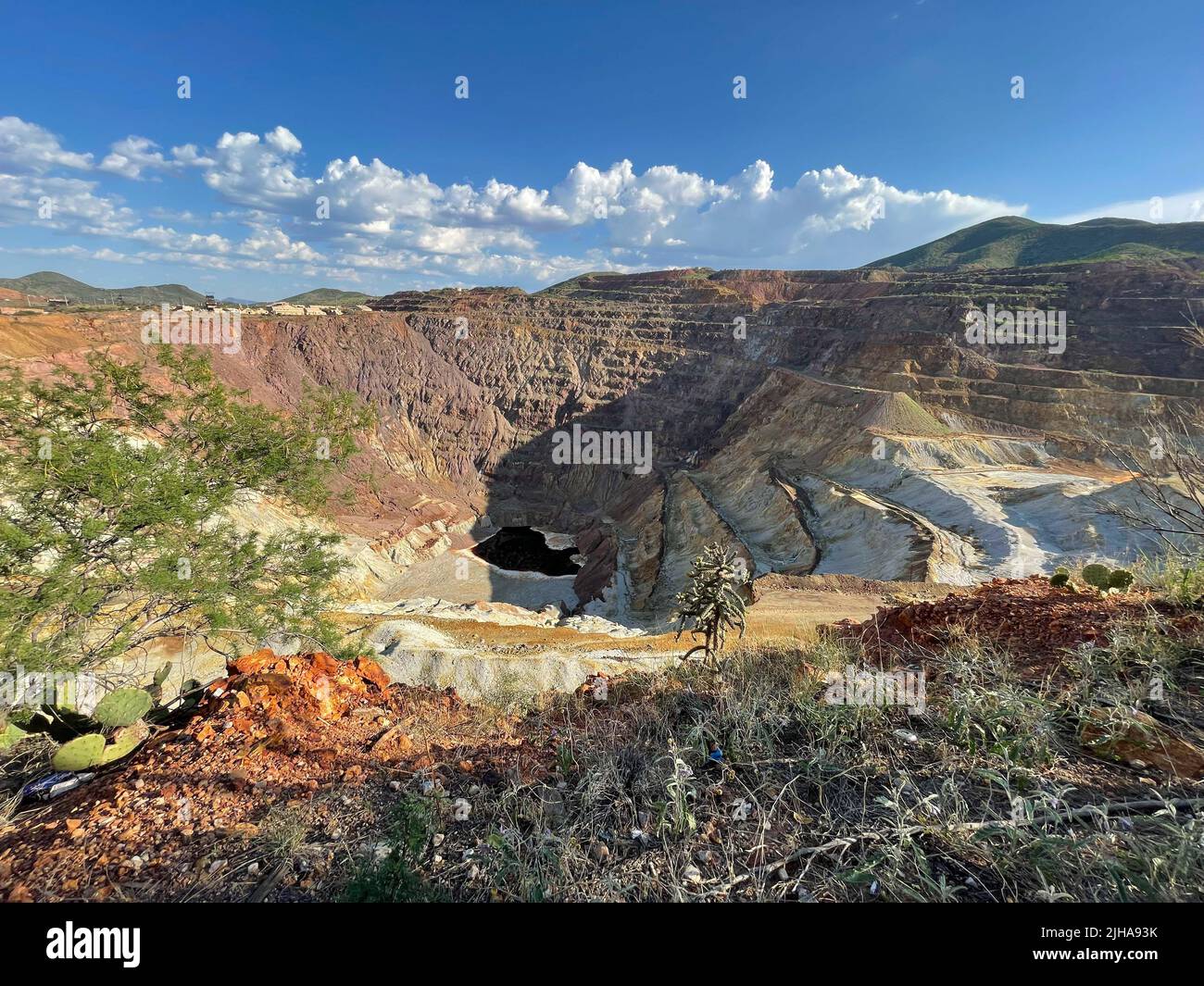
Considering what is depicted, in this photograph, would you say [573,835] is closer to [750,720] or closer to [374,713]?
[750,720]

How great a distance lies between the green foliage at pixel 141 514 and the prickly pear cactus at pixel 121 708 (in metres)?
2.82

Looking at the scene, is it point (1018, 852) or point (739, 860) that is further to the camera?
Result: point (739, 860)

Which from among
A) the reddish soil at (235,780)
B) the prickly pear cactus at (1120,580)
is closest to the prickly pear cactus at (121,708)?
the reddish soil at (235,780)

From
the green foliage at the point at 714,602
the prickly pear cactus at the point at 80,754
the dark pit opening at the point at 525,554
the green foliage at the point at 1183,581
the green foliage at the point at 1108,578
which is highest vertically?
the green foliage at the point at 1183,581

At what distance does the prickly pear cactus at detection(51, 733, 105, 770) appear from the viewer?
189 inches

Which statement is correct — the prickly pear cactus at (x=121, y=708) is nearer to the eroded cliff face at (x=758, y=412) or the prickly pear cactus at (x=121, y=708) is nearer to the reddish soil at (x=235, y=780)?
the reddish soil at (x=235, y=780)

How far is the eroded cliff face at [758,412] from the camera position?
31578mm

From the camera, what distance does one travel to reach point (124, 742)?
5.36 metres

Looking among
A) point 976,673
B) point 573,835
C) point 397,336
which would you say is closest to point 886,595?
point 976,673

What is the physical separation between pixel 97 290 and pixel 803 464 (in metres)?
179

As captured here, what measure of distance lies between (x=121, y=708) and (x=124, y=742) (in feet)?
1.79

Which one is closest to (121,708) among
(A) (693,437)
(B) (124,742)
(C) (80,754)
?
(B) (124,742)

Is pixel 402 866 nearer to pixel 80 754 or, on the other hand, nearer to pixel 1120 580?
pixel 80 754
